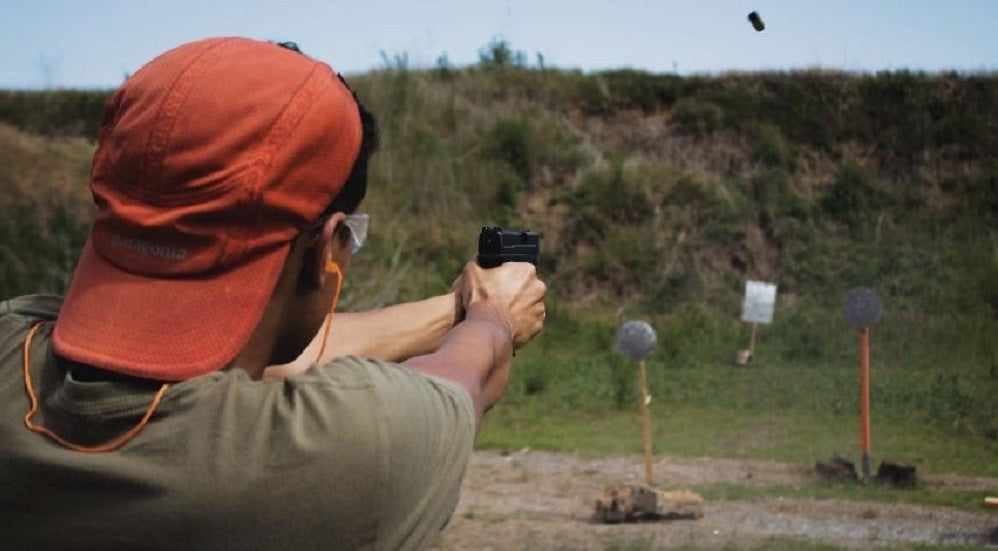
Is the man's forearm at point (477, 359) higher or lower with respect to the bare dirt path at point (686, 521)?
higher

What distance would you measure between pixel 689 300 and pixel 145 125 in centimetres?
2187

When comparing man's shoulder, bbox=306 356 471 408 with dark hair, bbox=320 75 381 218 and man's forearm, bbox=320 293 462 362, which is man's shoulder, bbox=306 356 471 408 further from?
man's forearm, bbox=320 293 462 362

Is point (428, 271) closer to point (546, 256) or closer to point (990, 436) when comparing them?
point (546, 256)

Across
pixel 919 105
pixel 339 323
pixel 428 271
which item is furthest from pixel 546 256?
pixel 339 323

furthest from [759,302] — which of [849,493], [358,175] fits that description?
[358,175]

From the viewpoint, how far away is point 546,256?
2509 centimetres

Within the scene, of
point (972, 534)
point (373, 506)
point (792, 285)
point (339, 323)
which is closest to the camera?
point (373, 506)

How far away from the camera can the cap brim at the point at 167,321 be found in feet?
5.04

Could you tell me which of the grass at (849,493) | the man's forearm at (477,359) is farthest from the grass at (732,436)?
the man's forearm at (477,359)

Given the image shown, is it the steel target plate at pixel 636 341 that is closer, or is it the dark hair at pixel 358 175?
the dark hair at pixel 358 175

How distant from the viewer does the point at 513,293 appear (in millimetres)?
2084

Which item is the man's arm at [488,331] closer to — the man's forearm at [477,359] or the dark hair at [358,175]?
Result: the man's forearm at [477,359]

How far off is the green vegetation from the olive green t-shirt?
46.7 feet

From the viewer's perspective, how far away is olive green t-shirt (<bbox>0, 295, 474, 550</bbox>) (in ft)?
4.94
